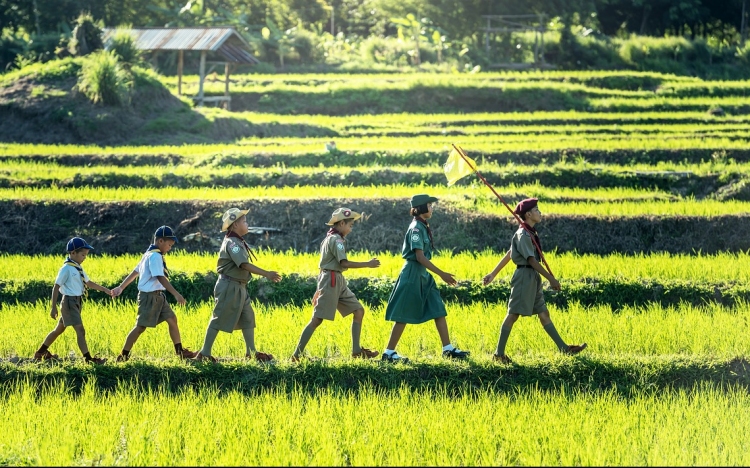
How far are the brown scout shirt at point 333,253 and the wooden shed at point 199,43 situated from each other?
18394 millimetres

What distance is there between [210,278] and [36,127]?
40.1ft

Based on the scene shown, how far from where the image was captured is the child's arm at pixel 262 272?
23.4 ft

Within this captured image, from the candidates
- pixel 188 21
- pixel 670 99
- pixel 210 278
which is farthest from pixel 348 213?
pixel 188 21

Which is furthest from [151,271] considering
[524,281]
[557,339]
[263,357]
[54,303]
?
[557,339]

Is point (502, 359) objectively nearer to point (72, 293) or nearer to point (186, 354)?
point (186, 354)

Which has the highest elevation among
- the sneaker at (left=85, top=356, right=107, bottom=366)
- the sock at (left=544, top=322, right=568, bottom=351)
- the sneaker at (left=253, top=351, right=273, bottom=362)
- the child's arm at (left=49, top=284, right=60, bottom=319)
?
the child's arm at (left=49, top=284, right=60, bottom=319)

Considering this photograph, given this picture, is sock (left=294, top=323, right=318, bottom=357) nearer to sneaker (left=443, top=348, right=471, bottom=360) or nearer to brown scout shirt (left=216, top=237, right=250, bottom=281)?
brown scout shirt (left=216, top=237, right=250, bottom=281)

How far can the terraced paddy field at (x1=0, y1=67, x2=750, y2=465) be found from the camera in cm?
575

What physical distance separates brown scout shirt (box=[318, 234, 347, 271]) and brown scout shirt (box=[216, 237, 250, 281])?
56 centimetres

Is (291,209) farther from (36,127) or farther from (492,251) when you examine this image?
(36,127)

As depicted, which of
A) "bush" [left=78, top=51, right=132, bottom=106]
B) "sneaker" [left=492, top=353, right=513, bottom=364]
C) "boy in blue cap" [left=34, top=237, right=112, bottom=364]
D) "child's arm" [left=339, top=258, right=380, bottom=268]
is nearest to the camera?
"child's arm" [left=339, top=258, right=380, bottom=268]

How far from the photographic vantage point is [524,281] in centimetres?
743

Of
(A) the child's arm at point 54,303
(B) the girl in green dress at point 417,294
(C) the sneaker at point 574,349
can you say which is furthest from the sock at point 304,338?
(C) the sneaker at point 574,349

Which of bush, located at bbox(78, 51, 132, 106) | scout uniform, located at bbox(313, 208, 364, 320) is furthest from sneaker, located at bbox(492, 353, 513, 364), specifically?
bush, located at bbox(78, 51, 132, 106)
